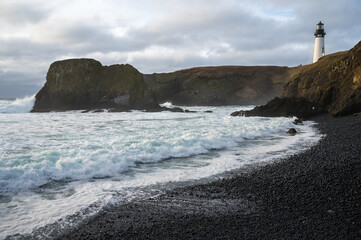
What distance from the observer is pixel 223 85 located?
58594 mm

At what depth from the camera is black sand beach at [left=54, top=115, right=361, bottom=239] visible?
340cm

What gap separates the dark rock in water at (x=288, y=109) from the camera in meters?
22.2

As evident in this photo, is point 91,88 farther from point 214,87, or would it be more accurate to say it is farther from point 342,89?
point 342,89

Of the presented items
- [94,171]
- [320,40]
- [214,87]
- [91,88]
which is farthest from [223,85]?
[94,171]

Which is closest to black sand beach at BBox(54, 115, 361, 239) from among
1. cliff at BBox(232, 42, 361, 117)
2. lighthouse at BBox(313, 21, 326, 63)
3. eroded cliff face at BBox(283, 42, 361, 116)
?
eroded cliff face at BBox(283, 42, 361, 116)

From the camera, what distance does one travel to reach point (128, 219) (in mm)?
3932

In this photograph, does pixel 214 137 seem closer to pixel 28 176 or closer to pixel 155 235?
pixel 28 176

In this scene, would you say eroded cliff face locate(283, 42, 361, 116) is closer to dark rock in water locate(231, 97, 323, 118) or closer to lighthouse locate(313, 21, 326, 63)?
dark rock in water locate(231, 97, 323, 118)

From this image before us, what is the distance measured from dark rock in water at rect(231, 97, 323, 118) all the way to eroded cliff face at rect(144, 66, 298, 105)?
32.2 metres

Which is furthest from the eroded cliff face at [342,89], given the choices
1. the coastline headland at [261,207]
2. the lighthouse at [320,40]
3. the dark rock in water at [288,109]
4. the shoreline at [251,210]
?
the lighthouse at [320,40]

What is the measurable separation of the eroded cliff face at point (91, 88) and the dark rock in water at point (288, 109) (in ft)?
52.3

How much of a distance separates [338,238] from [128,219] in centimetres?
253

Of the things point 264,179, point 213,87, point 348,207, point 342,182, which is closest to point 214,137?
point 264,179

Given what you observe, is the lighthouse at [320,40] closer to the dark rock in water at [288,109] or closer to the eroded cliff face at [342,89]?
the eroded cliff face at [342,89]
